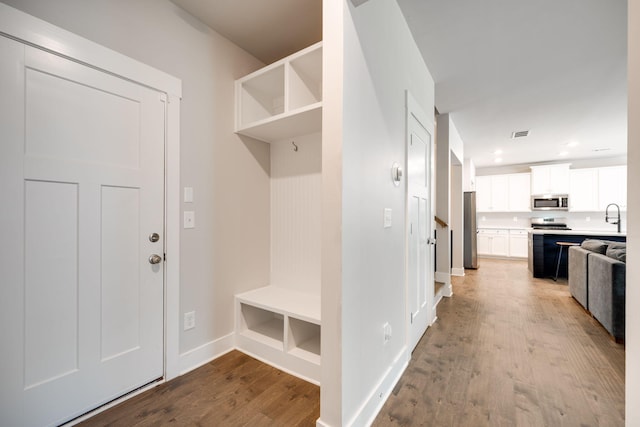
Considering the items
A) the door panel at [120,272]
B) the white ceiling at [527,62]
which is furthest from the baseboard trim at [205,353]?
the white ceiling at [527,62]

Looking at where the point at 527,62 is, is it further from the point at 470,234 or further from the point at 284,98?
the point at 470,234

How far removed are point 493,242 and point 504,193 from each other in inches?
54.1

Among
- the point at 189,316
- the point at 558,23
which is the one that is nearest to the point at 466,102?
the point at 558,23

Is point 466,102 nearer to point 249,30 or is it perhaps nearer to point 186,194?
point 249,30

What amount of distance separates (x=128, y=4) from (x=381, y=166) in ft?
6.00

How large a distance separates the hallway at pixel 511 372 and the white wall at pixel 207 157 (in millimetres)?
1420

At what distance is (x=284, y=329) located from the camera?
6.42 feet

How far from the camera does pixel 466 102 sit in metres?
3.54

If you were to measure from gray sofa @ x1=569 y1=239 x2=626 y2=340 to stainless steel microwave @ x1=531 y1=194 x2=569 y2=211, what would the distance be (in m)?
3.80

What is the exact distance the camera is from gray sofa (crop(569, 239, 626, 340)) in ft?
7.75

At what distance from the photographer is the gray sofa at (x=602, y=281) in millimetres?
2361

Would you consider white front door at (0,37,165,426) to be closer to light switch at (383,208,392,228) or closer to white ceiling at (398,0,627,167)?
light switch at (383,208,392,228)

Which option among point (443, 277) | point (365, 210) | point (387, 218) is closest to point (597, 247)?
point (443, 277)

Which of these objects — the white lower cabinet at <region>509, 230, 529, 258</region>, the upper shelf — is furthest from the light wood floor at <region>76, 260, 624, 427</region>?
the white lower cabinet at <region>509, 230, 529, 258</region>
